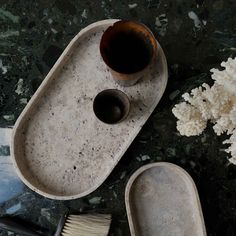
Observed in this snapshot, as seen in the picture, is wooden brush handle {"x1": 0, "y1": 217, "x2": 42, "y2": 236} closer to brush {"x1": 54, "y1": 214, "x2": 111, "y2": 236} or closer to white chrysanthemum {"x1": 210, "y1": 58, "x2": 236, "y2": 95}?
brush {"x1": 54, "y1": 214, "x2": 111, "y2": 236}

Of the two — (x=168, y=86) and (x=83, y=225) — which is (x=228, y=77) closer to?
(x=168, y=86)

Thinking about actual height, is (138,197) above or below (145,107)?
below

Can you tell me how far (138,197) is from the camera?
1035 mm

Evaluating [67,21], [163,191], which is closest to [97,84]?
[67,21]

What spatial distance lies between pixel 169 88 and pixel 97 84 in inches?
6.0

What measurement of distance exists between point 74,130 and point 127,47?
205mm

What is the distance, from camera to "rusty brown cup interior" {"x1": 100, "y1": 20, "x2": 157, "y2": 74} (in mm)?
976

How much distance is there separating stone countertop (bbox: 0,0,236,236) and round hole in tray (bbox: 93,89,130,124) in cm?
7

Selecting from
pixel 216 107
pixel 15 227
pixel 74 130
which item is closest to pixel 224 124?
pixel 216 107

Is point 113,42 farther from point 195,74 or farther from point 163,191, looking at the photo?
point 163,191

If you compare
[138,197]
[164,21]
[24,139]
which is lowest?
[138,197]

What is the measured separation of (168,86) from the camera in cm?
105

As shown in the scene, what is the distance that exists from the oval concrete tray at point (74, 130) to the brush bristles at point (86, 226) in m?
0.05

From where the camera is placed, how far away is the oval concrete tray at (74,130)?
103 cm
